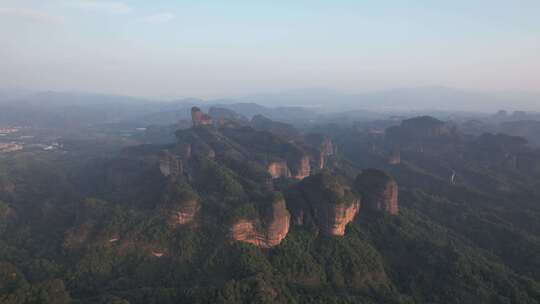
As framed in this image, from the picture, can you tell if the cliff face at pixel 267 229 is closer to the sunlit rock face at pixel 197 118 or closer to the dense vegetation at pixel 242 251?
the dense vegetation at pixel 242 251

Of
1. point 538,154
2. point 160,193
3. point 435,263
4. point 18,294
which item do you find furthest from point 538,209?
point 18,294

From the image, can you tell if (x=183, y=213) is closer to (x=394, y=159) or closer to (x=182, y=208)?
(x=182, y=208)

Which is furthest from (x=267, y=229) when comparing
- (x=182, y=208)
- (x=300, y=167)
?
(x=300, y=167)

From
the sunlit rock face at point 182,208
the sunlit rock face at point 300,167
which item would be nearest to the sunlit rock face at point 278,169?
the sunlit rock face at point 300,167

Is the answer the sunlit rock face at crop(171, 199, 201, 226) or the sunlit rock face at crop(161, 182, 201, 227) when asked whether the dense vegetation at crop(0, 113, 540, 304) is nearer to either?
the sunlit rock face at crop(161, 182, 201, 227)

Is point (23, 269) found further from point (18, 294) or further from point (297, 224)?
point (297, 224)

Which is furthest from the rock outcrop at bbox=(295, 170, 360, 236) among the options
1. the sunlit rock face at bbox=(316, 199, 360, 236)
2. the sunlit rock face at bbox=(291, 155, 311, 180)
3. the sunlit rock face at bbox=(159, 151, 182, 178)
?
the sunlit rock face at bbox=(159, 151, 182, 178)

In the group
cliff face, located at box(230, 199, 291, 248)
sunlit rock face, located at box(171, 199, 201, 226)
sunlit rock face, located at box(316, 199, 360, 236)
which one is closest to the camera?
cliff face, located at box(230, 199, 291, 248)
